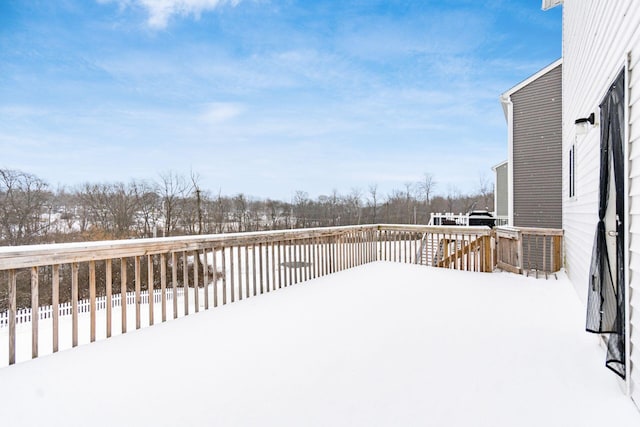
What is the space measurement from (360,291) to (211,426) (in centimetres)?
314

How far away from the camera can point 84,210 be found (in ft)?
70.0

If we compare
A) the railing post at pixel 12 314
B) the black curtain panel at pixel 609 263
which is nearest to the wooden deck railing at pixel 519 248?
the black curtain panel at pixel 609 263

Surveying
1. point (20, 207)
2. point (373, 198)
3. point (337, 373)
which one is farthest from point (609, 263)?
point (373, 198)

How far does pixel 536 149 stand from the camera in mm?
8273

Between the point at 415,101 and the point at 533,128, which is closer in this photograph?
the point at 533,128

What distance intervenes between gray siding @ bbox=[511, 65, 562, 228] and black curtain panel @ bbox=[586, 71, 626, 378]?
6.41 metres

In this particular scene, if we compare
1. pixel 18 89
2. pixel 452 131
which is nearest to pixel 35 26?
pixel 18 89

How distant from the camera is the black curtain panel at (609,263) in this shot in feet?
6.49

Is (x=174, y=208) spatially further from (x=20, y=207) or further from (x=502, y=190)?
Answer: (x=502, y=190)

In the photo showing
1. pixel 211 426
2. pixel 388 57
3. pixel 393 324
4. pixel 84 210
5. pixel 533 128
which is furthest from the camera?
pixel 84 210

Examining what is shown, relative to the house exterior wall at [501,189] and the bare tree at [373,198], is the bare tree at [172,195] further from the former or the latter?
the house exterior wall at [501,189]

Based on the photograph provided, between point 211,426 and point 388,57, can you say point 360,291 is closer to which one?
point 211,426

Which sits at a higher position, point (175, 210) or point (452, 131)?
point (452, 131)

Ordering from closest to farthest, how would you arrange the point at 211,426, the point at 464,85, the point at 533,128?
the point at 211,426 < the point at 533,128 < the point at 464,85
